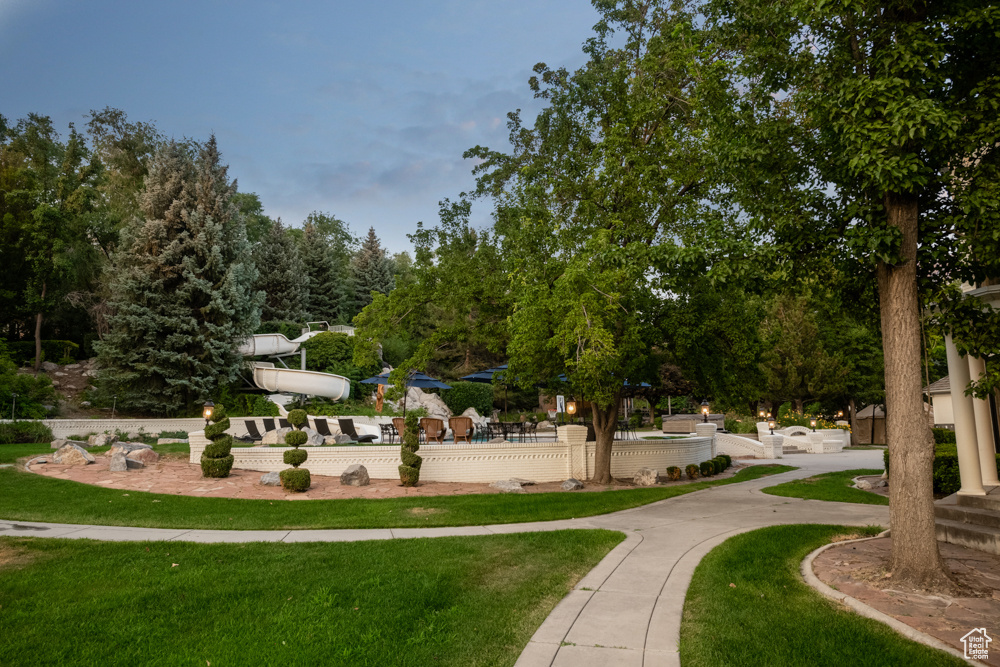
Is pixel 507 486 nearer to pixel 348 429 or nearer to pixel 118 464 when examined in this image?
pixel 348 429

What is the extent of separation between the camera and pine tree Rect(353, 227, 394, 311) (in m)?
46.4

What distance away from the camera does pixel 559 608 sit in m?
5.68

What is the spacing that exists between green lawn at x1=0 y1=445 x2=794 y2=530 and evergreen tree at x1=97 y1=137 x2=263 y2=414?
12.9 meters

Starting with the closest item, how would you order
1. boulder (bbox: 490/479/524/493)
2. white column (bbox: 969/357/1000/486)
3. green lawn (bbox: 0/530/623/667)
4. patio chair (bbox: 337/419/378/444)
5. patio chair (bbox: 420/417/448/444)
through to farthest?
green lawn (bbox: 0/530/623/667) → white column (bbox: 969/357/1000/486) → boulder (bbox: 490/479/524/493) → patio chair (bbox: 420/417/448/444) → patio chair (bbox: 337/419/378/444)

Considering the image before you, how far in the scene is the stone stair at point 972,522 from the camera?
7.60m

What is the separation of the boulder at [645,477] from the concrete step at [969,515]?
7117 mm

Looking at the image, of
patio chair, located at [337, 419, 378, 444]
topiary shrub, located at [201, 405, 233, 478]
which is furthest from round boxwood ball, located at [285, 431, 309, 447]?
patio chair, located at [337, 419, 378, 444]

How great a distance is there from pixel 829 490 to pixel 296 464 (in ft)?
41.2

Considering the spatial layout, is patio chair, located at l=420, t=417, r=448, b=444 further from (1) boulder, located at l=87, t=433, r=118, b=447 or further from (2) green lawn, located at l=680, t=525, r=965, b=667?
(2) green lawn, located at l=680, t=525, r=965, b=667

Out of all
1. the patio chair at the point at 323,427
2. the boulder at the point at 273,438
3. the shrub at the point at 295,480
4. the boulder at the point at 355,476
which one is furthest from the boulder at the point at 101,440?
the boulder at the point at 355,476

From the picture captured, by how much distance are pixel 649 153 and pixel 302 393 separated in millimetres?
20654

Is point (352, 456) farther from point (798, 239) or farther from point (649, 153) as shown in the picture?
point (798, 239)

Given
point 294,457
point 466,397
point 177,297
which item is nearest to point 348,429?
point 294,457

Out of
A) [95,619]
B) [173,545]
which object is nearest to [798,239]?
[95,619]
